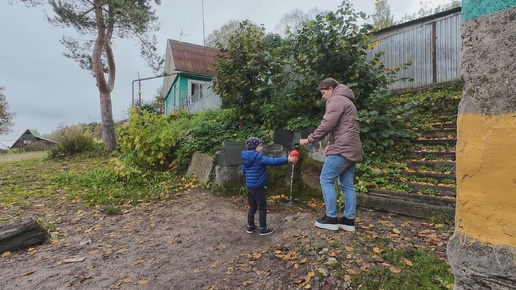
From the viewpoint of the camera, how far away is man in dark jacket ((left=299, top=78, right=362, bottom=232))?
10.9 feet

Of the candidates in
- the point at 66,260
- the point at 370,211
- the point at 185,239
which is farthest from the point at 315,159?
the point at 66,260

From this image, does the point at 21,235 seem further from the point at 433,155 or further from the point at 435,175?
the point at 433,155

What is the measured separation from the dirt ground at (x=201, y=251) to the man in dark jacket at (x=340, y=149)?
22 centimetres

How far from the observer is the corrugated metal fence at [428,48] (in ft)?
29.1

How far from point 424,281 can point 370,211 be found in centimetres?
199

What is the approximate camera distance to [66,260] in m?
3.48

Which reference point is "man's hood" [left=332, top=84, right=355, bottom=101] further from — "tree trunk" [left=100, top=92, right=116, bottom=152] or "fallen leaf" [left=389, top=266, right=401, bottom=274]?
"tree trunk" [left=100, top=92, right=116, bottom=152]

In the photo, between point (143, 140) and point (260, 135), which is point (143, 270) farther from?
point (143, 140)

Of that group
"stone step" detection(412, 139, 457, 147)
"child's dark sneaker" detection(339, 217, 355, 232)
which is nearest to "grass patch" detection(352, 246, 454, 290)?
"child's dark sneaker" detection(339, 217, 355, 232)

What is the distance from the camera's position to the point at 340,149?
10.8 feet

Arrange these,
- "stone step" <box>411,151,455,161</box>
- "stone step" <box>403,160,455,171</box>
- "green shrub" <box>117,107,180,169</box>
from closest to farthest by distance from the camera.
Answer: "stone step" <box>403,160,455,171</box> < "stone step" <box>411,151,455,161</box> < "green shrub" <box>117,107,180,169</box>

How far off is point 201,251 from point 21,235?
255 cm

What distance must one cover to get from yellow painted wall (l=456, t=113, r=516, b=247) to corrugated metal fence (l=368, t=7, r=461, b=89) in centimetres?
845

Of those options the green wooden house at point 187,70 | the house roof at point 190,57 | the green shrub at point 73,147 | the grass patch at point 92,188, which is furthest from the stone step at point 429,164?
the house roof at point 190,57
